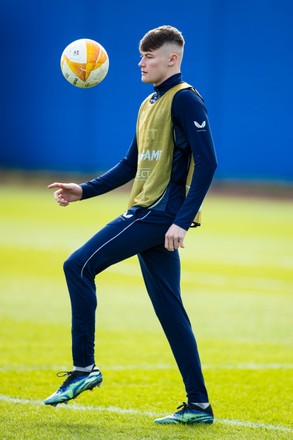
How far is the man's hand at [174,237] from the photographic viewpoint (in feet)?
16.8

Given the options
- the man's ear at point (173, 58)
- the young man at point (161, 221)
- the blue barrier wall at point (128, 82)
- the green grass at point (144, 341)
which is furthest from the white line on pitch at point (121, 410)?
the blue barrier wall at point (128, 82)

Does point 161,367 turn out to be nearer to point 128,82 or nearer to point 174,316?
point 174,316

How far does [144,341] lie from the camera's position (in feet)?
28.1

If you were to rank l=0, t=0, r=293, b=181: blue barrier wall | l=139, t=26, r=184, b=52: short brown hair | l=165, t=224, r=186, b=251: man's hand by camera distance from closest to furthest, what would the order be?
l=165, t=224, r=186, b=251: man's hand
l=139, t=26, r=184, b=52: short brown hair
l=0, t=0, r=293, b=181: blue barrier wall

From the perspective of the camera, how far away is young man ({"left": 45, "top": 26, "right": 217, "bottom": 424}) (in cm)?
518

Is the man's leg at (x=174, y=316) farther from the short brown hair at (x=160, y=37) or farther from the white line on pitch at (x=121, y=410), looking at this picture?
the short brown hair at (x=160, y=37)

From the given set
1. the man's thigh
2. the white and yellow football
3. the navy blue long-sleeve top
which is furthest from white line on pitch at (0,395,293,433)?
the white and yellow football

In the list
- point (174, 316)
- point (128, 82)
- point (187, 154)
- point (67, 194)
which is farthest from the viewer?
point (128, 82)

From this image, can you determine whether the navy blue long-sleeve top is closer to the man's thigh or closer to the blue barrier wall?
the man's thigh

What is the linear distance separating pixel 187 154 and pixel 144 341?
11.7 ft

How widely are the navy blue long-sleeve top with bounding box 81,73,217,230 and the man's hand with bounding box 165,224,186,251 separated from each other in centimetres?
3

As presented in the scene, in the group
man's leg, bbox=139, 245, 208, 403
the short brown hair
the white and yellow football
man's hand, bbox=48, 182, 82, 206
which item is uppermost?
the short brown hair

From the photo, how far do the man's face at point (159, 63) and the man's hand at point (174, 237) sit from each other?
973 mm

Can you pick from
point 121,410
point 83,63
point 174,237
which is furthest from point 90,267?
point 83,63
